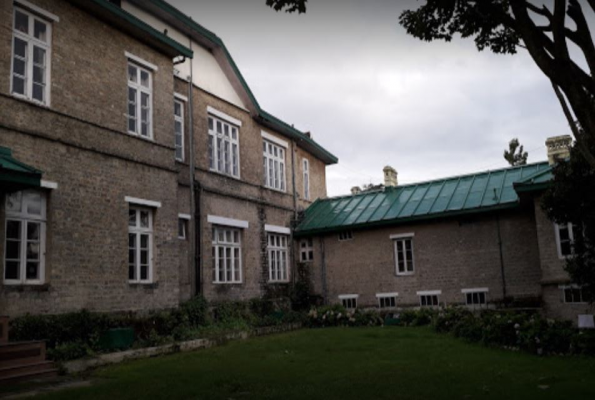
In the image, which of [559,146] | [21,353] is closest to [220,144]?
[21,353]

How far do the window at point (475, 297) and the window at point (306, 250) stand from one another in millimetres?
6565

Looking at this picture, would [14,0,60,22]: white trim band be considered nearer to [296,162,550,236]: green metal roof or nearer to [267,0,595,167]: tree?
[267,0,595,167]: tree

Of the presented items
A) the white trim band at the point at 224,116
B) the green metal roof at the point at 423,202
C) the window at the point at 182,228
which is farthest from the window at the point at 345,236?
the window at the point at 182,228

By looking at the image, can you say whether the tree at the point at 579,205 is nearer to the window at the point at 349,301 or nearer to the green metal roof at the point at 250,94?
the window at the point at 349,301

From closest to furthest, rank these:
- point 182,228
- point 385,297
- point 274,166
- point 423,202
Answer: point 182,228 → point 385,297 → point 423,202 → point 274,166

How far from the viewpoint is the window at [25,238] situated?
424 inches

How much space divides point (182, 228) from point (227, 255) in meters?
2.54

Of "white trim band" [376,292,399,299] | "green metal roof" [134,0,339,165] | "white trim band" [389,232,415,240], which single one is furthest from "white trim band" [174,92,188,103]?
"white trim band" [376,292,399,299]

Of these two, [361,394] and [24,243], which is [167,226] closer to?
[24,243]

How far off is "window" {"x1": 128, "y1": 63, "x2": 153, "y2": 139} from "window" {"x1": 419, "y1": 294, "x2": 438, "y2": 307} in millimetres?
11151

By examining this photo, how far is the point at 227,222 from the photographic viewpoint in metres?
18.4

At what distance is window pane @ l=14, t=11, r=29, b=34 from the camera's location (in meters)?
11.5

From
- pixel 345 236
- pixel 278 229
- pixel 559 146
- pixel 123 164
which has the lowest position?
pixel 345 236

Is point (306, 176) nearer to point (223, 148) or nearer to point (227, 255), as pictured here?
point (223, 148)
